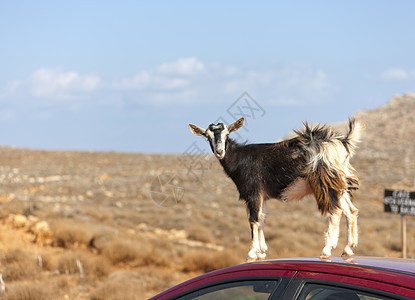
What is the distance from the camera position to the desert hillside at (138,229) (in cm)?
1255

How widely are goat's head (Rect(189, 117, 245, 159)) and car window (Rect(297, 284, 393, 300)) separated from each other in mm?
1880

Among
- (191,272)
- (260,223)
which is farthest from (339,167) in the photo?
(191,272)

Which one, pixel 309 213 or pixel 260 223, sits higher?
pixel 260 223

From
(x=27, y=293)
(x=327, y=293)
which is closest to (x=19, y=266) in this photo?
(x=27, y=293)

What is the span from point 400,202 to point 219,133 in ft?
33.8

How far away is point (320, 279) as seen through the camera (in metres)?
2.76

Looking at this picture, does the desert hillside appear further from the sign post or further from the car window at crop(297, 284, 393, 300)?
the sign post

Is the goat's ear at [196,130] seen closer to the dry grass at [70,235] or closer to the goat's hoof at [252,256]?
the goat's hoof at [252,256]

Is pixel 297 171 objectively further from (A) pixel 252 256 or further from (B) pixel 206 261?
(B) pixel 206 261

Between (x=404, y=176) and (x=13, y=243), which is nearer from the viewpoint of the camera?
(x=13, y=243)

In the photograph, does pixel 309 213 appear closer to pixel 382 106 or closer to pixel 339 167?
pixel 339 167

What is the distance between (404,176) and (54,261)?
1398 inches

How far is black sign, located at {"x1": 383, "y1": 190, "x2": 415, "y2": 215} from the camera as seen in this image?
13195 millimetres

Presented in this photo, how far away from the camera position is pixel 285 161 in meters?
4.48
